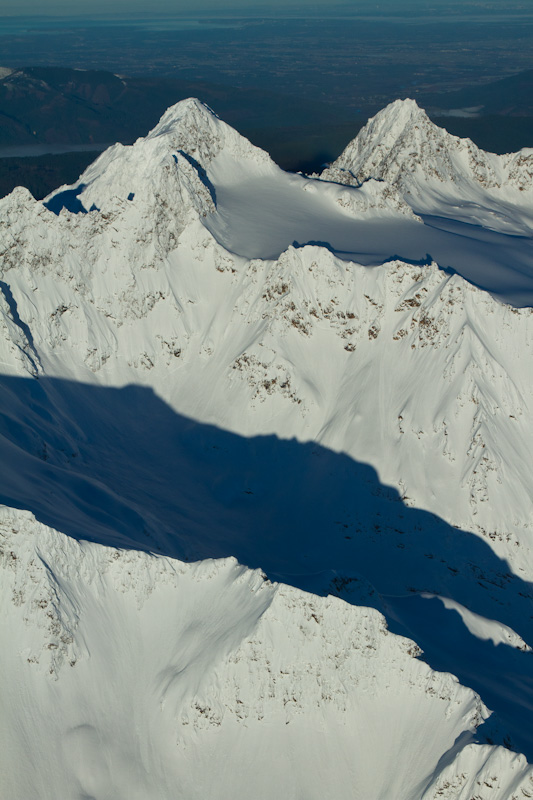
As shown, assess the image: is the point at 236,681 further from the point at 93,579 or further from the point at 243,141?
the point at 243,141

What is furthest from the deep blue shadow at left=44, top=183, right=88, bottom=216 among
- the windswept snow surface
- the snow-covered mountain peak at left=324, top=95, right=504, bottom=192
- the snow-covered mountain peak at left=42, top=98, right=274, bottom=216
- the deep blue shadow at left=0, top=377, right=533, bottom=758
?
the snow-covered mountain peak at left=324, top=95, right=504, bottom=192

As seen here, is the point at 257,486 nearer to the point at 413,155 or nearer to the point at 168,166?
the point at 168,166

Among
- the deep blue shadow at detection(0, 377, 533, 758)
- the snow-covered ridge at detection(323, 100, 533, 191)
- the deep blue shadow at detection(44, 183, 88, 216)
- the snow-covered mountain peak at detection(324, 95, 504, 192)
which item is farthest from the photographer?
the snow-covered ridge at detection(323, 100, 533, 191)

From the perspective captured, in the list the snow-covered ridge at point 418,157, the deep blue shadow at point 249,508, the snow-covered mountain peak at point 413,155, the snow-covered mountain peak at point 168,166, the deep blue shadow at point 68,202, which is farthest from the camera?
the snow-covered ridge at point 418,157

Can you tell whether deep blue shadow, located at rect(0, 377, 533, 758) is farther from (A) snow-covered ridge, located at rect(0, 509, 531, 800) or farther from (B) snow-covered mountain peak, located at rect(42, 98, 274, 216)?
(B) snow-covered mountain peak, located at rect(42, 98, 274, 216)

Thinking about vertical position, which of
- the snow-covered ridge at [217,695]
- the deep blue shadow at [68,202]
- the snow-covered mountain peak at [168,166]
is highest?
the snow-covered mountain peak at [168,166]

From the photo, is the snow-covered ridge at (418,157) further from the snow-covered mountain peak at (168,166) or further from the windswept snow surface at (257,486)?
the snow-covered mountain peak at (168,166)

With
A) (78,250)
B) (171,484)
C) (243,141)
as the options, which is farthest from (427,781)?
(243,141)

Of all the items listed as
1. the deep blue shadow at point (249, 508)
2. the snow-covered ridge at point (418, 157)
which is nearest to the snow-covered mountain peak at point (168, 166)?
the deep blue shadow at point (249, 508)
